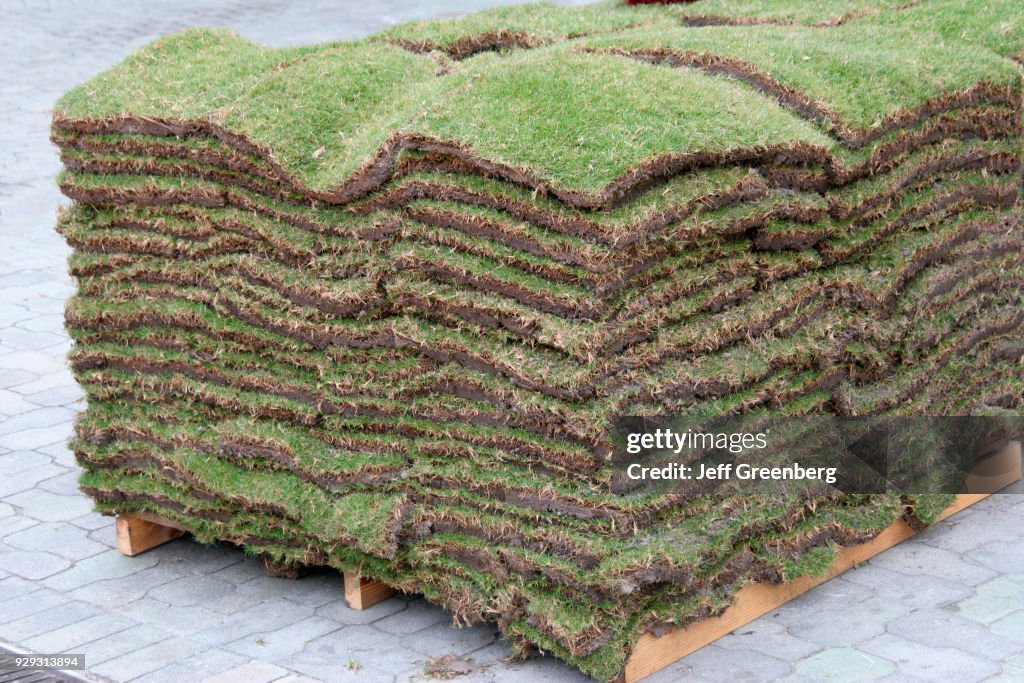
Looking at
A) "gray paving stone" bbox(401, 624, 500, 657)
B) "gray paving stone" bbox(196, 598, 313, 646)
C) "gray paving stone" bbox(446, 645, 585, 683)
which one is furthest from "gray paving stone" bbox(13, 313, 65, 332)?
"gray paving stone" bbox(446, 645, 585, 683)

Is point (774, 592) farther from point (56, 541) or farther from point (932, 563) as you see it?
point (56, 541)

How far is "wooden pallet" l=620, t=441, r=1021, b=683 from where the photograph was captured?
393 cm

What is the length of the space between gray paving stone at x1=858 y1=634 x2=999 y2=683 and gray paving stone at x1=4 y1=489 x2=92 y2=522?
128 inches

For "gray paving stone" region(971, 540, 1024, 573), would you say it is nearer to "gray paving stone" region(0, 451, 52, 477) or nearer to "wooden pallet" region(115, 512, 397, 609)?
"wooden pallet" region(115, 512, 397, 609)

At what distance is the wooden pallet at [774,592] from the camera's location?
3928 millimetres

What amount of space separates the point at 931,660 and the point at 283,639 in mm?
2129

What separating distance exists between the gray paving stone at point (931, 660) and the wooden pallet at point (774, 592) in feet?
1.21

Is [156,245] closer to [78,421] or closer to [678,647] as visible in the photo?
[78,421]

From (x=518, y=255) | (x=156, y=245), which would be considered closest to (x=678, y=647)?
(x=518, y=255)

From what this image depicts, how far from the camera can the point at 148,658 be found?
13.6 ft

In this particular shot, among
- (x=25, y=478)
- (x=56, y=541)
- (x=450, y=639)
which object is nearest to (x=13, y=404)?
(x=25, y=478)

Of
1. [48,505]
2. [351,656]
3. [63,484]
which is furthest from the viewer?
[63,484]

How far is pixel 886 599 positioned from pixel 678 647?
877mm

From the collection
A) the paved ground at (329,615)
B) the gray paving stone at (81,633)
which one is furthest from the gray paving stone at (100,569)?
the gray paving stone at (81,633)
